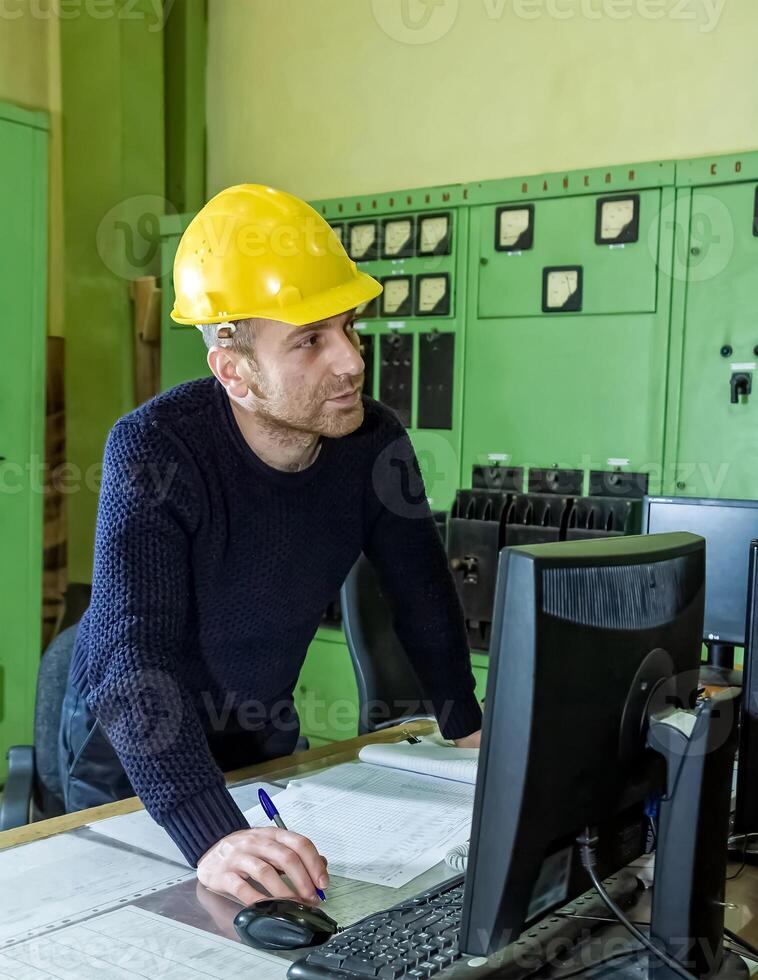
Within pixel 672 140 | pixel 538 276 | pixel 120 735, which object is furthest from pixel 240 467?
pixel 672 140

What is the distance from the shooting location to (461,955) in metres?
0.85

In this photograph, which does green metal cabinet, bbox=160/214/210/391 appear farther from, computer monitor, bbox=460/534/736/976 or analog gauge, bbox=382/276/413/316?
computer monitor, bbox=460/534/736/976

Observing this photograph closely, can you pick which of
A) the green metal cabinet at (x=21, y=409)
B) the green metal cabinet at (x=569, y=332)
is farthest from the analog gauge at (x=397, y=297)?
the green metal cabinet at (x=21, y=409)

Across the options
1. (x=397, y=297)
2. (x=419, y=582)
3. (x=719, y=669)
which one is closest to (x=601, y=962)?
(x=419, y=582)

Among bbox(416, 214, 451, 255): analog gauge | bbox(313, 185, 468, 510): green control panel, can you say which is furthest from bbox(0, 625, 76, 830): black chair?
bbox(416, 214, 451, 255): analog gauge

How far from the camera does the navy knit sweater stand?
3.84ft

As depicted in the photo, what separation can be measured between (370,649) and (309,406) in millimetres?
887

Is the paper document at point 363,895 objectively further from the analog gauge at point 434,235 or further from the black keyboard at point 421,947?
the analog gauge at point 434,235

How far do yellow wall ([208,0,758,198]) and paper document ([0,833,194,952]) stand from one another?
2.89m

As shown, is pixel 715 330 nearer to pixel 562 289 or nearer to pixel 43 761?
pixel 562 289

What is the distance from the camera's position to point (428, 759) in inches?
58.4

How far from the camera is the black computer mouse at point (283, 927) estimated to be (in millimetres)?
924

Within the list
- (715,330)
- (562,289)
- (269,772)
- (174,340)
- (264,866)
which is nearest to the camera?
(264,866)

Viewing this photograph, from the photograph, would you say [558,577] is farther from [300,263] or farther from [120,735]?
[300,263]
